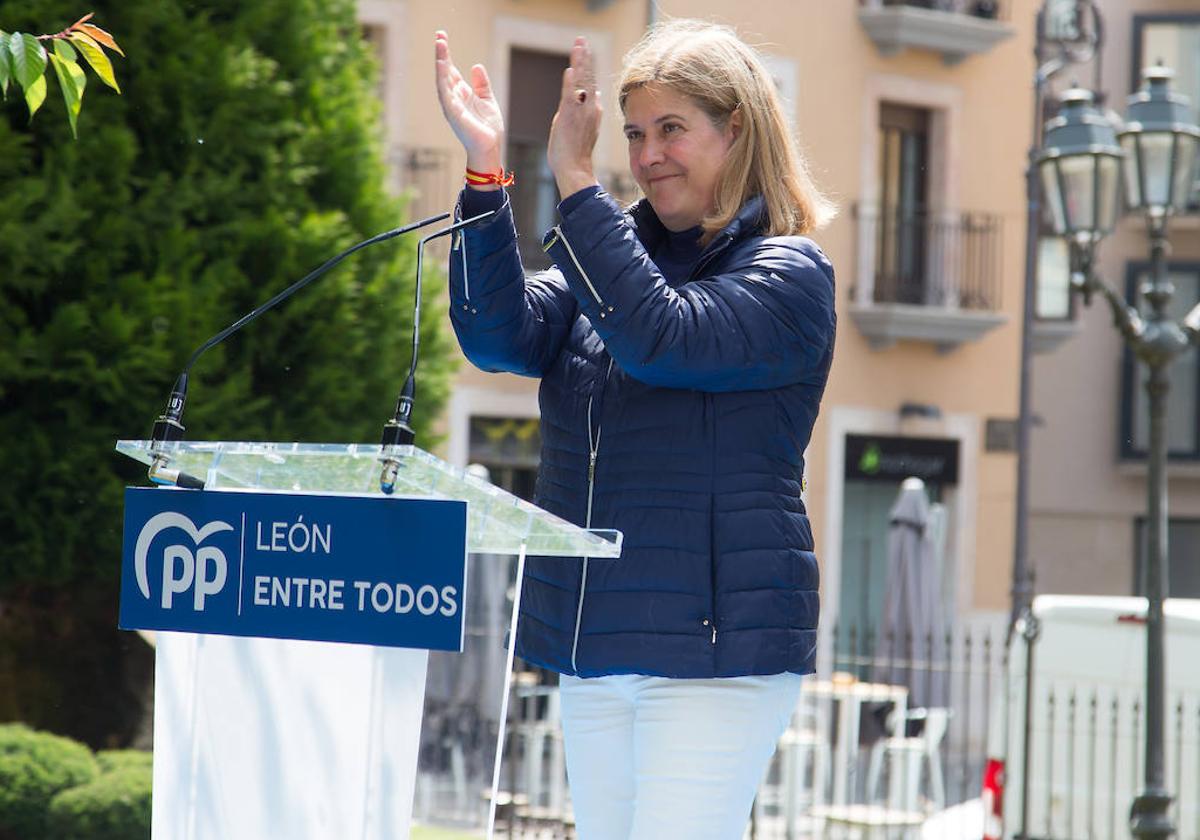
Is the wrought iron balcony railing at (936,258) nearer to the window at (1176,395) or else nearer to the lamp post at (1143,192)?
the window at (1176,395)

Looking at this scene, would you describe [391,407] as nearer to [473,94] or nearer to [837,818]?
[837,818]

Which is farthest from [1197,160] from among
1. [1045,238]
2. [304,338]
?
[1045,238]

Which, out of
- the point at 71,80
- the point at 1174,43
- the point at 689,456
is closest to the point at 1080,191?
the point at 71,80

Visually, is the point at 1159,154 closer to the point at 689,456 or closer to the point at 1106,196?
the point at 1106,196

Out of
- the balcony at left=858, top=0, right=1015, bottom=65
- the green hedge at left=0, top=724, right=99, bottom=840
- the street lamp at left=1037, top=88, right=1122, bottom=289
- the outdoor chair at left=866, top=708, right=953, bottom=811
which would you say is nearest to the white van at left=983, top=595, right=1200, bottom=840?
the street lamp at left=1037, top=88, right=1122, bottom=289

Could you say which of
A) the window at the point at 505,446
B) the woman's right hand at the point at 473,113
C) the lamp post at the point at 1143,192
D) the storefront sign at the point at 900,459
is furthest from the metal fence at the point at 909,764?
the woman's right hand at the point at 473,113

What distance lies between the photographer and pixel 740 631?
8.04ft

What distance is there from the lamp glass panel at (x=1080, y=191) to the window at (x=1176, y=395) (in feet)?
50.0

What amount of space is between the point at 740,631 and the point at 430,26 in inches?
583

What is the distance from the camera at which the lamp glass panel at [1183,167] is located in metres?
8.68

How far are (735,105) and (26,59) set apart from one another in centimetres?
112

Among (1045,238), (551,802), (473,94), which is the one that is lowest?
(551,802)

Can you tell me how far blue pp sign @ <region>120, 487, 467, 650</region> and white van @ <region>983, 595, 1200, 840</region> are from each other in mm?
6581

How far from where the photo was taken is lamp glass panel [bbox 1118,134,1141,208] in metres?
8.75
